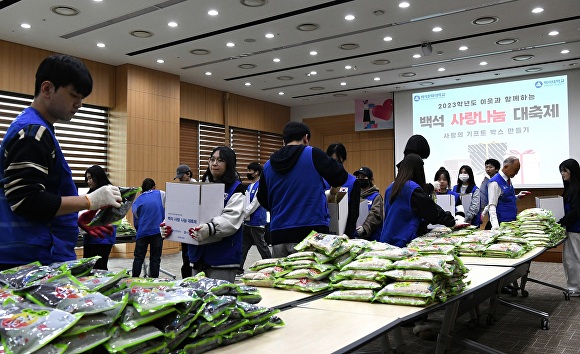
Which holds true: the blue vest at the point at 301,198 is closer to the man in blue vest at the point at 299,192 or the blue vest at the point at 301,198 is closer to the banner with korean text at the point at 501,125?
the man in blue vest at the point at 299,192

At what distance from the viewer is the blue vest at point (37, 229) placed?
158 centimetres

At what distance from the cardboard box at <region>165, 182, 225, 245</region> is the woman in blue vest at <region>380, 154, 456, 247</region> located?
1.29 meters

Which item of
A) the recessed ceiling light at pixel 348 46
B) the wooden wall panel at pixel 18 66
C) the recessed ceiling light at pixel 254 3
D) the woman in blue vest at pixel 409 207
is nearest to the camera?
the woman in blue vest at pixel 409 207

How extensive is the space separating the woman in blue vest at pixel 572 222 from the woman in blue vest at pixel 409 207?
2.69 metres

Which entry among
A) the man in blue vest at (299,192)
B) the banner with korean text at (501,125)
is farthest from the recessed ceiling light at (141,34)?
the banner with korean text at (501,125)

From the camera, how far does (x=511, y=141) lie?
36.7 ft

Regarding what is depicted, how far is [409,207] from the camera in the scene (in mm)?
3404

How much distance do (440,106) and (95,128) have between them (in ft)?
26.5

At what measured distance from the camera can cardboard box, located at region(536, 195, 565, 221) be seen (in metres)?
5.39

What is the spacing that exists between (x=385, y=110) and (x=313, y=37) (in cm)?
527

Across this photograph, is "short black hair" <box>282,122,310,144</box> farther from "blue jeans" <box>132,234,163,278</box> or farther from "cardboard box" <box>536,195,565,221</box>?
"cardboard box" <box>536,195,565,221</box>

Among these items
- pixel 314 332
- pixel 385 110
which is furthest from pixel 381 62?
pixel 314 332

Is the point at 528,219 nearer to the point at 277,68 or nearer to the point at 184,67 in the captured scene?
the point at 277,68

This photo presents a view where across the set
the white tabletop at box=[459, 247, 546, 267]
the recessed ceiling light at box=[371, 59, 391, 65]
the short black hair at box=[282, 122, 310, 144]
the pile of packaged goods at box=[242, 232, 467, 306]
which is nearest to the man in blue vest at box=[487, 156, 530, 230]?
the white tabletop at box=[459, 247, 546, 267]
